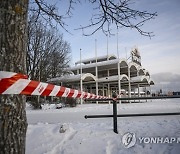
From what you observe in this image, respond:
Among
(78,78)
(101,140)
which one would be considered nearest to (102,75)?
(78,78)

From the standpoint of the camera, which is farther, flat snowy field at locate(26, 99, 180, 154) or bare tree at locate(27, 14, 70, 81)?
bare tree at locate(27, 14, 70, 81)

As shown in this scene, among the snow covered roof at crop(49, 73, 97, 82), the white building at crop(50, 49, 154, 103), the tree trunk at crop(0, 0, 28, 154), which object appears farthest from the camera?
the white building at crop(50, 49, 154, 103)

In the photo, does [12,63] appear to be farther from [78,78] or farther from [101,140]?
[78,78]

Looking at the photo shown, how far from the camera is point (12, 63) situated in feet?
9.70

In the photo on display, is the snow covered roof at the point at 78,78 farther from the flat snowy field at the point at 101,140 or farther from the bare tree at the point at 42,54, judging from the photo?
the flat snowy field at the point at 101,140

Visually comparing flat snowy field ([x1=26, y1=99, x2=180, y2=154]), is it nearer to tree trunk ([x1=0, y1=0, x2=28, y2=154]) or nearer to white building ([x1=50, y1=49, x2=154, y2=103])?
tree trunk ([x1=0, y1=0, x2=28, y2=154])

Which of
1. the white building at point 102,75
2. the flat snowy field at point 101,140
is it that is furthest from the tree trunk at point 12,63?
the white building at point 102,75

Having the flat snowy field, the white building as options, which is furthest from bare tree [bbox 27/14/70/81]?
the flat snowy field

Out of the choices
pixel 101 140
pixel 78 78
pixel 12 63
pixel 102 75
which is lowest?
pixel 101 140

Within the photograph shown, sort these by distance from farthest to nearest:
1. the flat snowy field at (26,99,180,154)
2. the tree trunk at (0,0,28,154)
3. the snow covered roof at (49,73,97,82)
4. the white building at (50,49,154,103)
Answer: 1. the white building at (50,49,154,103)
2. the snow covered roof at (49,73,97,82)
3. the flat snowy field at (26,99,180,154)
4. the tree trunk at (0,0,28,154)

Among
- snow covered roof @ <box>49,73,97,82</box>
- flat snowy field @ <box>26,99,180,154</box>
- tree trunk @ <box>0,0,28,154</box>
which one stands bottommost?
flat snowy field @ <box>26,99,180,154</box>

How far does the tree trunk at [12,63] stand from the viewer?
9.28 ft

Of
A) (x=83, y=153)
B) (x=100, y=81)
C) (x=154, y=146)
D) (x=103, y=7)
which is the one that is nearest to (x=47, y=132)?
(x=83, y=153)

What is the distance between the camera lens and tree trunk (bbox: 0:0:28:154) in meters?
2.83
